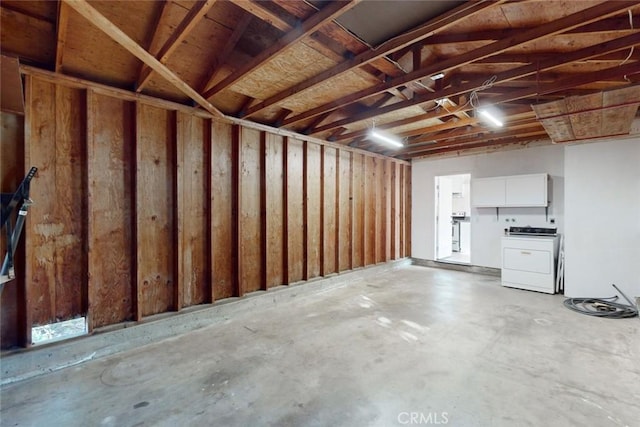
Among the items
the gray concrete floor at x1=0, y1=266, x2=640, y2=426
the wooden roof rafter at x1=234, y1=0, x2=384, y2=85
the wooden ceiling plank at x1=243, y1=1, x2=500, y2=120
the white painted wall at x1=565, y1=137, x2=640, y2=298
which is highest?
the wooden roof rafter at x1=234, y1=0, x2=384, y2=85

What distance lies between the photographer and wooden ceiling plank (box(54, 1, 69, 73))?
201cm

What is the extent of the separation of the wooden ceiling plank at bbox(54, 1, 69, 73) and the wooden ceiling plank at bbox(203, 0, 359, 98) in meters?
1.23

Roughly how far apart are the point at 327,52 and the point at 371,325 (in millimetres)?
2937

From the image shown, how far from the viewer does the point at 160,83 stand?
3127 millimetres

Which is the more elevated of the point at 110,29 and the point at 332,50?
the point at 332,50

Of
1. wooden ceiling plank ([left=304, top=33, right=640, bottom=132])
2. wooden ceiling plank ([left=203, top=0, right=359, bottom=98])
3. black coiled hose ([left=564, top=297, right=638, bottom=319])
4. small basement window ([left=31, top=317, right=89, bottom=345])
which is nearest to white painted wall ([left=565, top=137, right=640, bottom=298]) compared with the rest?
black coiled hose ([left=564, top=297, right=638, bottom=319])

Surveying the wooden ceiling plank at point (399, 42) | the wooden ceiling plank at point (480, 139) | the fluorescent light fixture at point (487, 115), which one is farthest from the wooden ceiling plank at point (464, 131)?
the wooden ceiling plank at point (399, 42)

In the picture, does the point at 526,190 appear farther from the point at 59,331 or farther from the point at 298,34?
the point at 59,331

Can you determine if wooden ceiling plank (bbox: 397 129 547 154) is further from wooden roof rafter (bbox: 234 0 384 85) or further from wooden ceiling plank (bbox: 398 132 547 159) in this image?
wooden roof rafter (bbox: 234 0 384 85)

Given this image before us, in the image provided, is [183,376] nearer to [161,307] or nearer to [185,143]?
[161,307]

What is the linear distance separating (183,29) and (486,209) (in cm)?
619

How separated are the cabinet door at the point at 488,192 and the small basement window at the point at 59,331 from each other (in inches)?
255

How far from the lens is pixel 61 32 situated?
2.18 meters

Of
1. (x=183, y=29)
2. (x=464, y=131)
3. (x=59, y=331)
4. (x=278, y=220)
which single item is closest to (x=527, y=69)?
(x=464, y=131)
